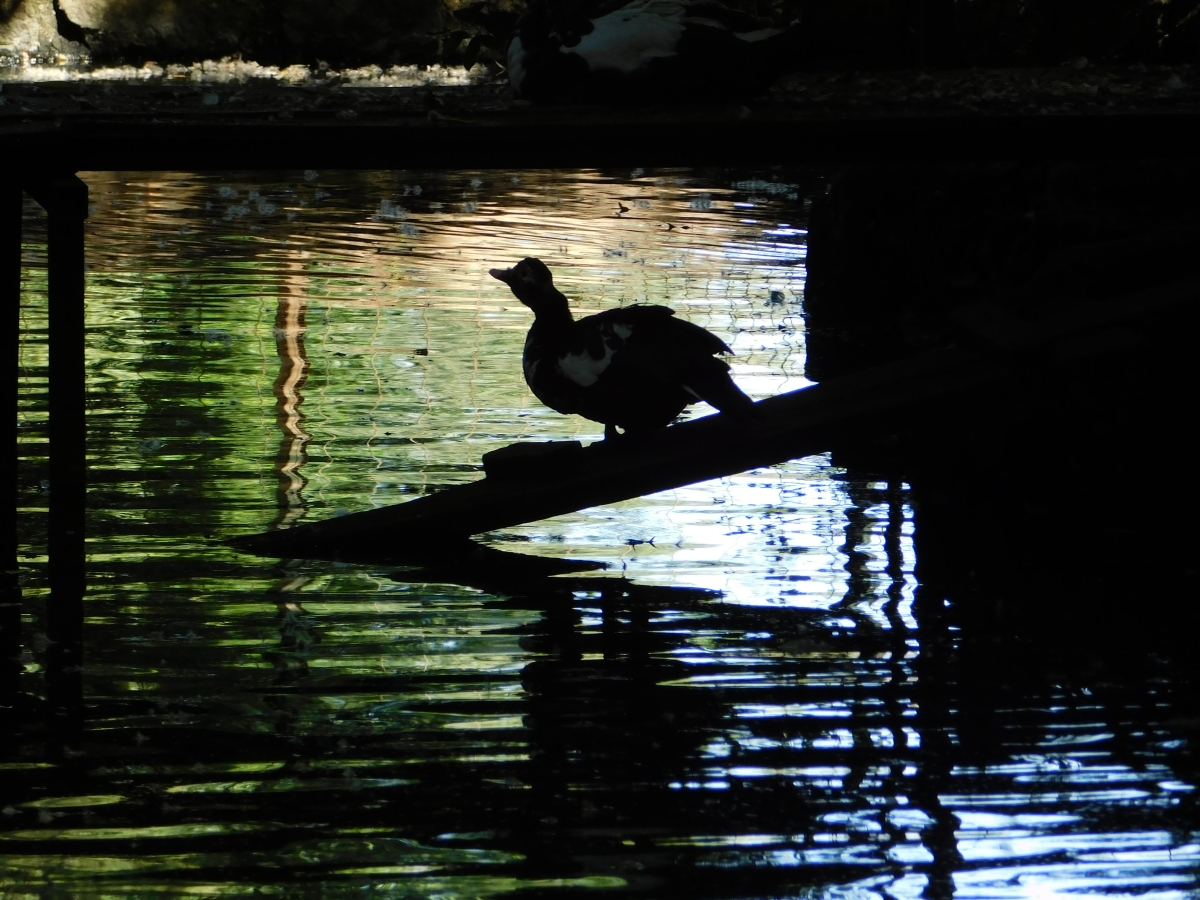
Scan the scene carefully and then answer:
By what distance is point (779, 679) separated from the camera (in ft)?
10.6

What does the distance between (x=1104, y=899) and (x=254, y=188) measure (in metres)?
8.75

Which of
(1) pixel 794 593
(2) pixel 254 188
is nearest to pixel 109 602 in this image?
(1) pixel 794 593

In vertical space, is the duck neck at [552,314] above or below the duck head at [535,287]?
below

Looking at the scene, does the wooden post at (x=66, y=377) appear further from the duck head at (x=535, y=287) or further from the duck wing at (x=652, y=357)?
the duck wing at (x=652, y=357)

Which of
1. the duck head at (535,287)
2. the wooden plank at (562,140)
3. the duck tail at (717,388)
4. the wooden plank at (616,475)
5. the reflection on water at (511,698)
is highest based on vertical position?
the wooden plank at (562,140)

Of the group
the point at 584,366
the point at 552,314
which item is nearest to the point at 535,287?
the point at 552,314

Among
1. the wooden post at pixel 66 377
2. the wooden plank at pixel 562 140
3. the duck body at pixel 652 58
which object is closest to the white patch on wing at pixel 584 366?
the wooden plank at pixel 562 140

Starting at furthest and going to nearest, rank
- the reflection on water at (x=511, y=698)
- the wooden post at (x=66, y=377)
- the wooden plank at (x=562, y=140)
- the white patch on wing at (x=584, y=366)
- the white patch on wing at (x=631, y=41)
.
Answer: the white patch on wing at (x=631, y=41) → the white patch on wing at (x=584, y=366) → the wooden post at (x=66, y=377) → the wooden plank at (x=562, y=140) → the reflection on water at (x=511, y=698)

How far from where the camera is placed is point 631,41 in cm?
412

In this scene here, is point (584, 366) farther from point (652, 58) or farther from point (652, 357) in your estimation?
point (652, 58)

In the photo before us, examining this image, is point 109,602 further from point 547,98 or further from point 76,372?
point 547,98

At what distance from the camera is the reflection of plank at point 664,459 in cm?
391

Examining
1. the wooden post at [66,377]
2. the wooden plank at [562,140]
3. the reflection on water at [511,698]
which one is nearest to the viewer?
the reflection on water at [511,698]

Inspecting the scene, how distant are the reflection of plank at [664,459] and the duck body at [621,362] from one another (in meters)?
0.09
